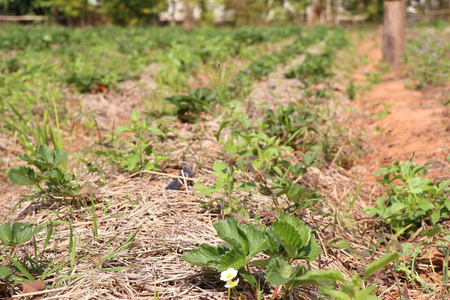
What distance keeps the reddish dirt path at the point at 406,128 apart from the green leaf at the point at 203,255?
1.40 meters

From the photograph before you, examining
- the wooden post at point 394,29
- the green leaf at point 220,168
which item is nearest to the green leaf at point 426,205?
the green leaf at point 220,168

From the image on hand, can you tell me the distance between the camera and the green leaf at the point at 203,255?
152 cm

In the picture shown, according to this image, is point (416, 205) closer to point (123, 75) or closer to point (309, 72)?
point (309, 72)

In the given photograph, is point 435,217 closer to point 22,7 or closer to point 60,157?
point 60,157

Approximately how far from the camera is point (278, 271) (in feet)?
4.59

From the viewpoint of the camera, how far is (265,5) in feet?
111

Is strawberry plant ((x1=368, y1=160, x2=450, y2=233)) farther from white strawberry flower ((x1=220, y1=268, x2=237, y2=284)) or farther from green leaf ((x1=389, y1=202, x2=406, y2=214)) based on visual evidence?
white strawberry flower ((x1=220, y1=268, x2=237, y2=284))

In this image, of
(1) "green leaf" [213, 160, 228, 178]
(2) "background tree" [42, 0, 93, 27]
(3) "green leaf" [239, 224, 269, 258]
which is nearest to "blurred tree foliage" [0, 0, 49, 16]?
(2) "background tree" [42, 0, 93, 27]

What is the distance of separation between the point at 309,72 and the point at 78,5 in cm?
2540

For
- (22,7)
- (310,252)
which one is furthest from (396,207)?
(22,7)

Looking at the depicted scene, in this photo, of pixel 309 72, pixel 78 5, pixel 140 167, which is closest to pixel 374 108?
pixel 309 72

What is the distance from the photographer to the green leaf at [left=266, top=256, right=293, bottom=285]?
1364mm

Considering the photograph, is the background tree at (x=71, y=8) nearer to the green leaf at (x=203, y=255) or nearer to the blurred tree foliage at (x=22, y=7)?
the blurred tree foliage at (x=22, y=7)

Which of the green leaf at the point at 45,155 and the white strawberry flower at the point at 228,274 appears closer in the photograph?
the white strawberry flower at the point at 228,274
